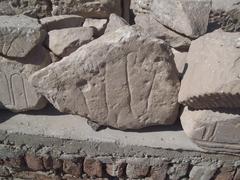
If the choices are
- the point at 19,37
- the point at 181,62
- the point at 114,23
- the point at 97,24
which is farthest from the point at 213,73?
the point at 19,37

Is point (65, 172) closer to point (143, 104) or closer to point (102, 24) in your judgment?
point (143, 104)

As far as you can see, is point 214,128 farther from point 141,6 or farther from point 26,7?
point 26,7

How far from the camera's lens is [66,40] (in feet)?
6.48

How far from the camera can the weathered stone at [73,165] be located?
2090 mm

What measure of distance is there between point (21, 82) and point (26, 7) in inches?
20.8

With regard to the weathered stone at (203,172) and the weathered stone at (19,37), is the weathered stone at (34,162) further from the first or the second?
the weathered stone at (203,172)

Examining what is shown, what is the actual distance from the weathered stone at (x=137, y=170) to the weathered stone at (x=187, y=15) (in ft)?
2.59

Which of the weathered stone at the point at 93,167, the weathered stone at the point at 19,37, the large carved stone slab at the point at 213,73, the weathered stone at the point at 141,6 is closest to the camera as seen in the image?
the large carved stone slab at the point at 213,73

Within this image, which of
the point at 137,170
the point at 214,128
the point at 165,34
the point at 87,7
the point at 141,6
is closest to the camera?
the point at 214,128

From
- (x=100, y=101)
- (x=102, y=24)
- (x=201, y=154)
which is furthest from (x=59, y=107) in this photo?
(x=201, y=154)

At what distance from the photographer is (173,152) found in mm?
1979

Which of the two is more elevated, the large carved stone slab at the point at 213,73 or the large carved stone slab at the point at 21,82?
the large carved stone slab at the point at 213,73

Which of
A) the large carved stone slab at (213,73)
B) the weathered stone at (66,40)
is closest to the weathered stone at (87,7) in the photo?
the weathered stone at (66,40)

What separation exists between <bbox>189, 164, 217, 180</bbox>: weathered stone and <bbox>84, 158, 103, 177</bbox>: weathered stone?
0.52 meters
